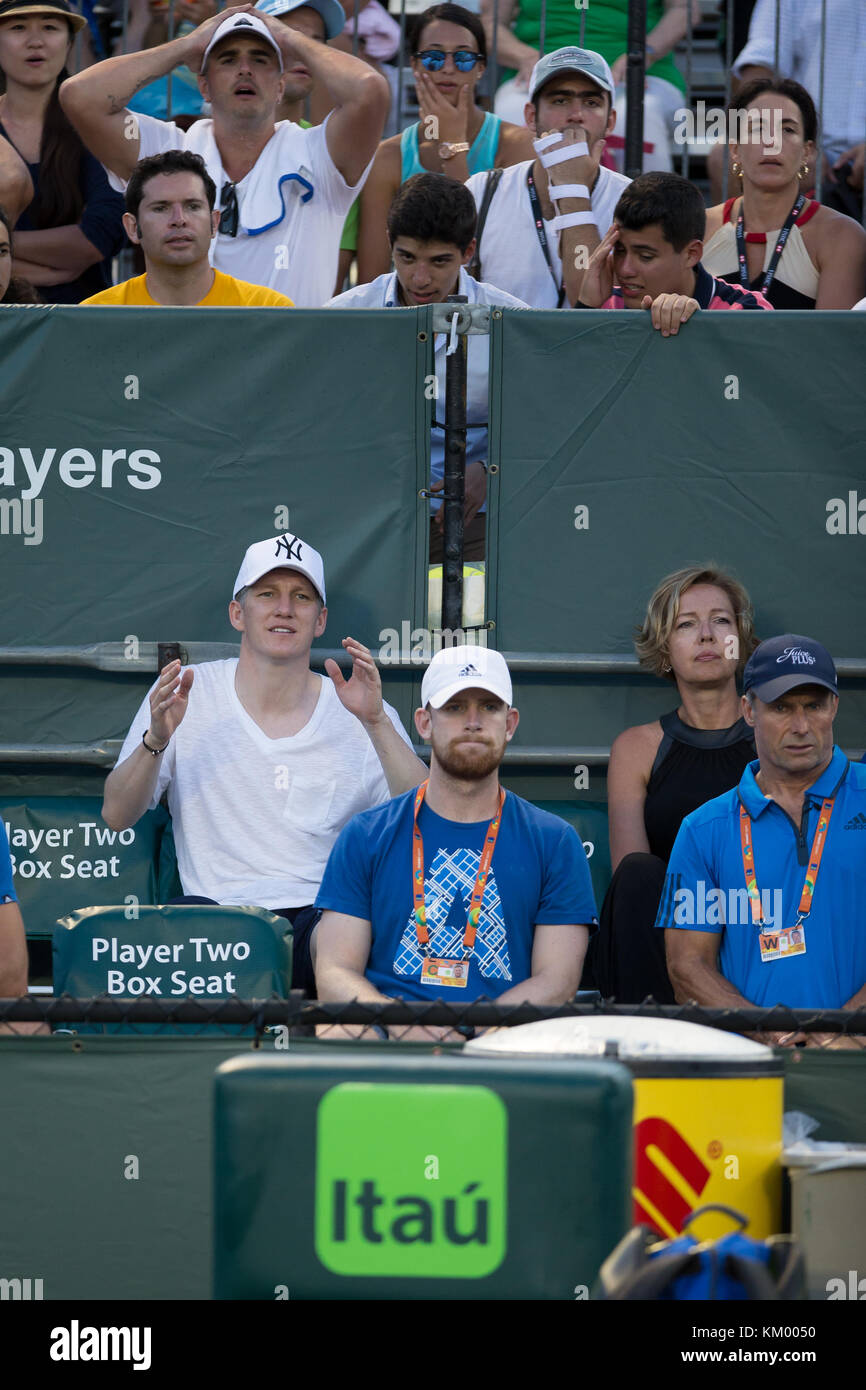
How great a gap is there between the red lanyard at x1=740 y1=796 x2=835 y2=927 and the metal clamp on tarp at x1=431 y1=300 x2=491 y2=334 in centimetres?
199

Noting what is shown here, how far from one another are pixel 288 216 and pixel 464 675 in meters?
2.64

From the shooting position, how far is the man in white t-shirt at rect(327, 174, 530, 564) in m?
6.14

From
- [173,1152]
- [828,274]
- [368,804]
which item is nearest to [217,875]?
[368,804]

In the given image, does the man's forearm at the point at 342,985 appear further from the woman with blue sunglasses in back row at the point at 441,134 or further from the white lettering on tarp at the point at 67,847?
the woman with blue sunglasses in back row at the point at 441,134

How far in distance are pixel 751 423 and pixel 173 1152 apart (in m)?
3.38

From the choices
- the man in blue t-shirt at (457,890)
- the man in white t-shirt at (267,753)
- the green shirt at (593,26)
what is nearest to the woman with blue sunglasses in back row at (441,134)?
the green shirt at (593,26)

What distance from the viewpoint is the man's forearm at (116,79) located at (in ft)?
22.4

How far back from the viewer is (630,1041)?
2916mm

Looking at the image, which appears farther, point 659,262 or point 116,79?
point 116,79

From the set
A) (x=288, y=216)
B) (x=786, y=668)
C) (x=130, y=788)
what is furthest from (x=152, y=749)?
A: (x=288, y=216)

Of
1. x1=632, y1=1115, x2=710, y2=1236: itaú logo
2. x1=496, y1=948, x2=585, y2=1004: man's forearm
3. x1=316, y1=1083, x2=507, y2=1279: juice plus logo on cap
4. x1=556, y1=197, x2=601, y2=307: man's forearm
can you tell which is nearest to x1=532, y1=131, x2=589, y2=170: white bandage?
x1=556, y1=197, x2=601, y2=307: man's forearm

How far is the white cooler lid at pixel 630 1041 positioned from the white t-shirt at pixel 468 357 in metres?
3.42

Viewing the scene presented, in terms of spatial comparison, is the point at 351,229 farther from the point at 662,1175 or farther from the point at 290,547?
the point at 662,1175
